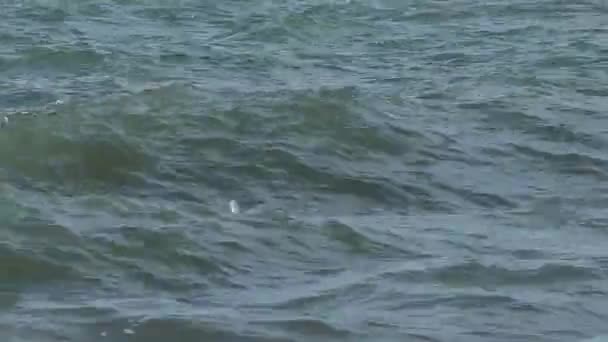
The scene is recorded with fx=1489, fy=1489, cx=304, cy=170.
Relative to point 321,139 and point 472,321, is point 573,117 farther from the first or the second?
point 472,321

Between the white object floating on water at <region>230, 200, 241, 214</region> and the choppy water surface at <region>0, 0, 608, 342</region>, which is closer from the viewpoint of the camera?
the choppy water surface at <region>0, 0, 608, 342</region>

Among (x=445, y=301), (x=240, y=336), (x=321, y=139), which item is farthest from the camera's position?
(x=321, y=139)

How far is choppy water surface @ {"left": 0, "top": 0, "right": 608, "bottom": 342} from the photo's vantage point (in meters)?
7.00

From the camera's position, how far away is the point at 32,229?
792cm

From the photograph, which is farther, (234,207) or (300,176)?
(300,176)

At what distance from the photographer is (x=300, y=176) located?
9.38 meters

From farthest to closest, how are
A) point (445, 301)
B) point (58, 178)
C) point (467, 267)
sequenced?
1. point (58, 178)
2. point (467, 267)
3. point (445, 301)

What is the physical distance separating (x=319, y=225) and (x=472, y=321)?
1.66m

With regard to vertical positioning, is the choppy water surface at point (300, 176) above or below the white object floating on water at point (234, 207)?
above

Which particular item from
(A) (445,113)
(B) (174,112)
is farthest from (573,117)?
(B) (174,112)

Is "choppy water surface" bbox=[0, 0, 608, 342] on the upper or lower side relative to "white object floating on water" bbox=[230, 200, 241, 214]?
upper

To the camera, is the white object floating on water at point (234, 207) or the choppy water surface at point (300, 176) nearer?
the choppy water surface at point (300, 176)

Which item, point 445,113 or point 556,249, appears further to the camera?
point 445,113

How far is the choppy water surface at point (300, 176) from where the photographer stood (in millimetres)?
7000
